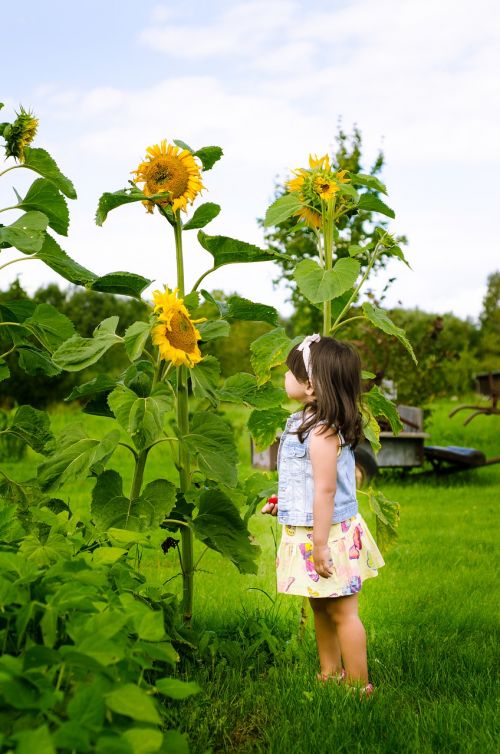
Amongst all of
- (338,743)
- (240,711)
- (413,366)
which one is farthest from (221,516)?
(413,366)

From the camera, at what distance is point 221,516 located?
109 inches

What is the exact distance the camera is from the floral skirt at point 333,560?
2822 millimetres

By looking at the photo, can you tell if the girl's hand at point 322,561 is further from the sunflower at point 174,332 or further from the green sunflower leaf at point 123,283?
the green sunflower leaf at point 123,283

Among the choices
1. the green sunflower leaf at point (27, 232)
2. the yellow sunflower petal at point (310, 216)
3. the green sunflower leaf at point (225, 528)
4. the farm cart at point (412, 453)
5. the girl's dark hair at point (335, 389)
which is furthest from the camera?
the farm cart at point (412, 453)

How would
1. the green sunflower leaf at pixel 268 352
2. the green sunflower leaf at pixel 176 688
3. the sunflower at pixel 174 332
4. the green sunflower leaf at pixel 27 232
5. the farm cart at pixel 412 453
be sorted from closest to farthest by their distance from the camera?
1. the green sunflower leaf at pixel 176 688
2. the sunflower at pixel 174 332
3. the green sunflower leaf at pixel 27 232
4. the green sunflower leaf at pixel 268 352
5. the farm cart at pixel 412 453

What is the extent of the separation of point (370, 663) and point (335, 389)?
1061mm

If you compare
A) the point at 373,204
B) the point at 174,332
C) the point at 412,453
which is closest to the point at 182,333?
the point at 174,332

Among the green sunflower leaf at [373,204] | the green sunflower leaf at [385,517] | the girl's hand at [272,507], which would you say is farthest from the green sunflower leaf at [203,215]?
the green sunflower leaf at [385,517]

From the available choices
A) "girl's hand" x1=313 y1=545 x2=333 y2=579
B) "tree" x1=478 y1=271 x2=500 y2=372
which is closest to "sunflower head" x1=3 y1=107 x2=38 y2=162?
"girl's hand" x1=313 y1=545 x2=333 y2=579

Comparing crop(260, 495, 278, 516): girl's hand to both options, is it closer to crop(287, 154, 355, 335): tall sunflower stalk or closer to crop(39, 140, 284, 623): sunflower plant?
crop(39, 140, 284, 623): sunflower plant

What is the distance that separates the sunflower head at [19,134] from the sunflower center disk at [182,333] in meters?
0.96

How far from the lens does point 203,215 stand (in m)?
2.88

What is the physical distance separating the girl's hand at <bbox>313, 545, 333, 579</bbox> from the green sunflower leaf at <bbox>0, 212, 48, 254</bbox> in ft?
4.35

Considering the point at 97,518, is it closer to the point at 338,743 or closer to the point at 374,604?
the point at 338,743
